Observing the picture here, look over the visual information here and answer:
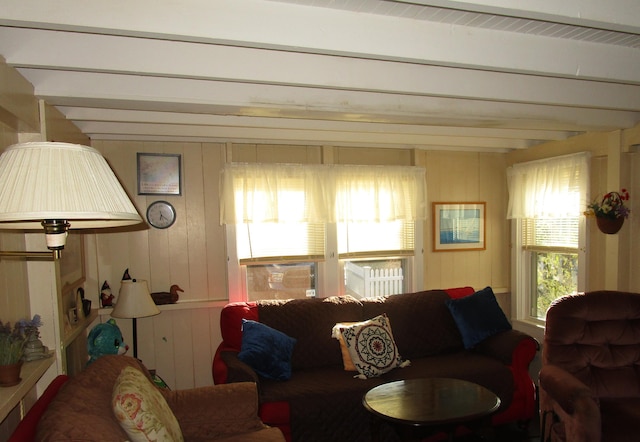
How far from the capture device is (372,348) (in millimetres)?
3262

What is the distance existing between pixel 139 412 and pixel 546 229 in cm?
396

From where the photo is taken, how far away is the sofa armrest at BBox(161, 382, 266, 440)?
2.26 metres

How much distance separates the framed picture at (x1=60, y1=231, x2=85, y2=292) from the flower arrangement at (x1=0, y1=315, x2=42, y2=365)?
66 centimetres

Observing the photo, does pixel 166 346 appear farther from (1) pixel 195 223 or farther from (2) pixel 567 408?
(2) pixel 567 408

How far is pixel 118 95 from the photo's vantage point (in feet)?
7.43

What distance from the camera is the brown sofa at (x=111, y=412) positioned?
1.47 m

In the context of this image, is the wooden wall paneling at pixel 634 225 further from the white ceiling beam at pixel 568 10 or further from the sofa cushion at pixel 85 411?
the sofa cushion at pixel 85 411

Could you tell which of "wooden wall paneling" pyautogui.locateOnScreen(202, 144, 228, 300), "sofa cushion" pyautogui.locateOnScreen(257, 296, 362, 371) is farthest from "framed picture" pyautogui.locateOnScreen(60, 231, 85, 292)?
"sofa cushion" pyautogui.locateOnScreen(257, 296, 362, 371)

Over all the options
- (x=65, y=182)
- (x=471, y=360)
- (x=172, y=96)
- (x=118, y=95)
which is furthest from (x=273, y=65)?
(x=471, y=360)

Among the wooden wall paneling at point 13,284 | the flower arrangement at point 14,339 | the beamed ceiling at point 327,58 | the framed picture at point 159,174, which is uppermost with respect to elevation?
the beamed ceiling at point 327,58

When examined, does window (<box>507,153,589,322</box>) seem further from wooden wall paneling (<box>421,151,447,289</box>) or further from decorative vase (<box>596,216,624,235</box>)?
wooden wall paneling (<box>421,151,447,289</box>)

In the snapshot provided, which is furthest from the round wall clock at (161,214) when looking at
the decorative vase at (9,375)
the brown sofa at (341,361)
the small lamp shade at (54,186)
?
the small lamp shade at (54,186)

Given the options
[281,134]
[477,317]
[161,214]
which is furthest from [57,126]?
[477,317]

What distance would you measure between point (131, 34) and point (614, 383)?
128 inches
